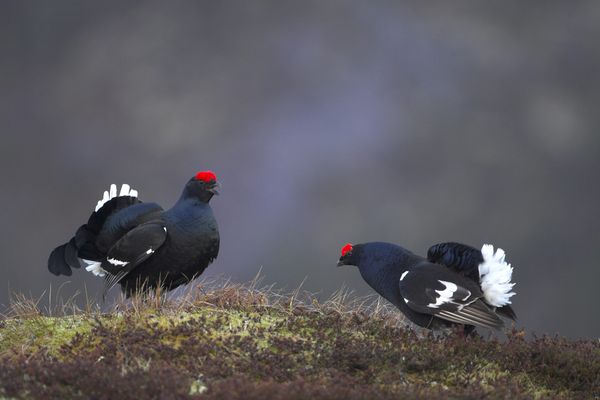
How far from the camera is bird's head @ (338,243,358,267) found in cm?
952

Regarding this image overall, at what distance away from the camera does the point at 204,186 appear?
9219 mm

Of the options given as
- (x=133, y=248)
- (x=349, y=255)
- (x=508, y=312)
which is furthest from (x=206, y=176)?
(x=508, y=312)

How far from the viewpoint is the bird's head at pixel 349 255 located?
952 centimetres

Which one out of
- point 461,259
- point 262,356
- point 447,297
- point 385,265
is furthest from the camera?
point 385,265

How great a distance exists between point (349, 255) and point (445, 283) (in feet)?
5.40

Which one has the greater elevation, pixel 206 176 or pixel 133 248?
pixel 206 176

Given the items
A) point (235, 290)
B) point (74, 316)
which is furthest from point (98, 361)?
point (235, 290)

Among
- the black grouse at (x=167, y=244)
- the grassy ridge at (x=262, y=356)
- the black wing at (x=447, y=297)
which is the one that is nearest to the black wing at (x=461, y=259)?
the black wing at (x=447, y=297)

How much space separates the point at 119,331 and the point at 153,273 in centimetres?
196

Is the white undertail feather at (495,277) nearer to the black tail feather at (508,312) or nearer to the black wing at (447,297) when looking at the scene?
the black wing at (447,297)

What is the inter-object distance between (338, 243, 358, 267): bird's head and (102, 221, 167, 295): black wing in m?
2.31

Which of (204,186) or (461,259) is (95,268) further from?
(461,259)

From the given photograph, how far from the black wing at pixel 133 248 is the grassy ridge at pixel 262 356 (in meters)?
0.98

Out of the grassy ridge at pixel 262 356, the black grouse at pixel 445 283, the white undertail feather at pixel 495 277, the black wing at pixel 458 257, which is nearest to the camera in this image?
the grassy ridge at pixel 262 356
